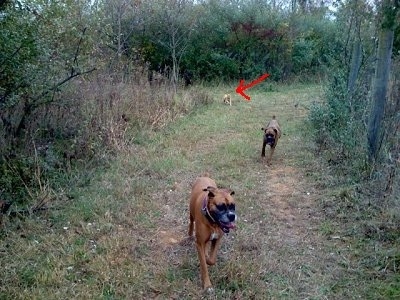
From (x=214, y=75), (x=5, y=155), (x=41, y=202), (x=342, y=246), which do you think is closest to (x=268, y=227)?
(x=342, y=246)

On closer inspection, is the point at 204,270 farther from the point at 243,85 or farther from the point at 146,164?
the point at 243,85

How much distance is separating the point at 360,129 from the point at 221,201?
4.25 m

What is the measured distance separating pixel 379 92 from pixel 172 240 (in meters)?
3.87

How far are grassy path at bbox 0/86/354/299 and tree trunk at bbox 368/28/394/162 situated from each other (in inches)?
45.6

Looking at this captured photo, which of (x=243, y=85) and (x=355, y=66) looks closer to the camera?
(x=355, y=66)

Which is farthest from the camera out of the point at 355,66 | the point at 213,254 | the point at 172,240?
the point at 355,66

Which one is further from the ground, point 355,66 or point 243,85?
point 355,66

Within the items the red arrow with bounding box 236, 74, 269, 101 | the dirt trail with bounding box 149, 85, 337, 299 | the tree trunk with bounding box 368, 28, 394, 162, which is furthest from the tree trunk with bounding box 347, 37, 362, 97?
the red arrow with bounding box 236, 74, 269, 101

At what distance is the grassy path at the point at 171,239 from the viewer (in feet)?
12.7

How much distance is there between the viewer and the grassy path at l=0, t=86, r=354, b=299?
388cm

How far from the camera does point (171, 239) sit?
494 centimetres

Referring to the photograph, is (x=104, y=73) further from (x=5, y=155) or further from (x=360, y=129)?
(x=360, y=129)

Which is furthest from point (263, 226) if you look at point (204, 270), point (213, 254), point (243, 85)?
point (243, 85)

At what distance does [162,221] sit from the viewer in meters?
5.43
